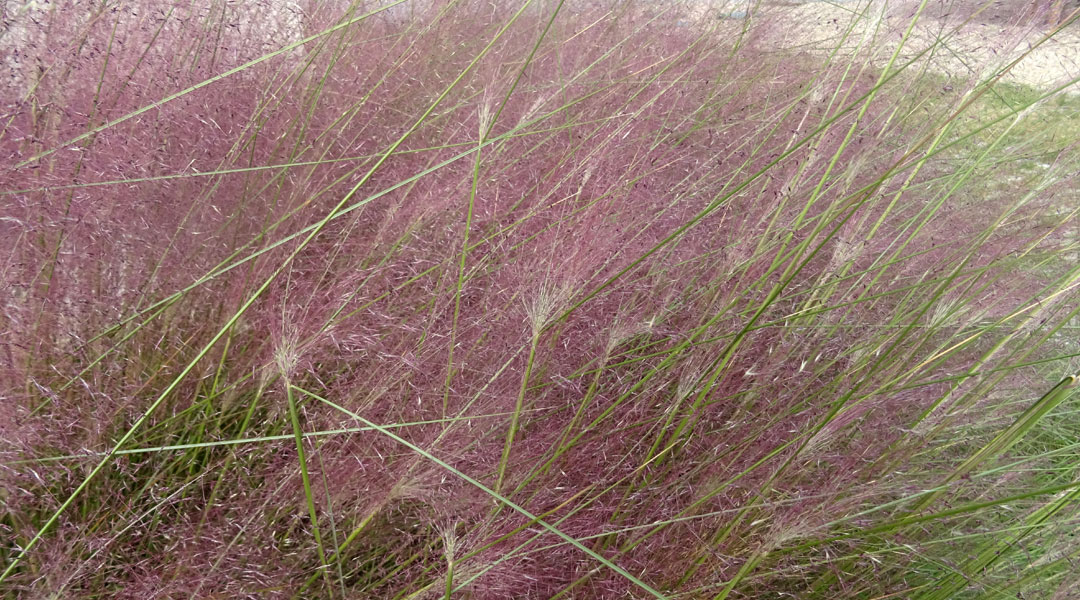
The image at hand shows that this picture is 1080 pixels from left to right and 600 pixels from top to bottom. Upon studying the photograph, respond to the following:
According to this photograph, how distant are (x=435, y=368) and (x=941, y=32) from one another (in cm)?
133

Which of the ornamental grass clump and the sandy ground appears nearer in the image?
the ornamental grass clump

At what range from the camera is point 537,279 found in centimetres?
116

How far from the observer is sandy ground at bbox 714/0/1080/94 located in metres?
1.29

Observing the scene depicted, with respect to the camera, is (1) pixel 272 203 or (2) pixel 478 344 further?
(1) pixel 272 203

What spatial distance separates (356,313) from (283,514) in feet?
1.08

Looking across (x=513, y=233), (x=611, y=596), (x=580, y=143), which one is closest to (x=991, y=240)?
(x=580, y=143)

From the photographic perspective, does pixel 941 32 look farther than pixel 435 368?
Yes

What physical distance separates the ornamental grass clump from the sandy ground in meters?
0.14

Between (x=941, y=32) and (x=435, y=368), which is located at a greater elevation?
(x=941, y=32)

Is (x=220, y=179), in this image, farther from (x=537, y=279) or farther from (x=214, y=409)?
(x=537, y=279)

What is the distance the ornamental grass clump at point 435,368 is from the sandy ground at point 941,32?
14cm

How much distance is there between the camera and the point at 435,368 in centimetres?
121

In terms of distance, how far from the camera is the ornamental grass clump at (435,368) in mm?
1031

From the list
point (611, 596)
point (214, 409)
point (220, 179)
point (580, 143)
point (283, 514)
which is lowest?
point (611, 596)
